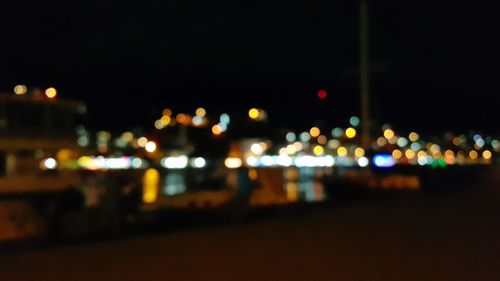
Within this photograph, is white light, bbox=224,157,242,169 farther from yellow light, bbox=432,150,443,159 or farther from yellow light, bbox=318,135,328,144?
yellow light, bbox=432,150,443,159

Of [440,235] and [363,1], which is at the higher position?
[363,1]

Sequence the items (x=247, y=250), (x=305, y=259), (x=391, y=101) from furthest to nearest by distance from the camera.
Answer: (x=391, y=101) < (x=247, y=250) < (x=305, y=259)

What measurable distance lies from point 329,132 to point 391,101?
23.7 metres

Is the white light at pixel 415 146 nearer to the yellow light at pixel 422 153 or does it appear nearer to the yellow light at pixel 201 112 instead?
the yellow light at pixel 422 153

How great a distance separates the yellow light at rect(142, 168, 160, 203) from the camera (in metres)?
18.5

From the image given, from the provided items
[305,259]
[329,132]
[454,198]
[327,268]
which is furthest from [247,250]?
[329,132]

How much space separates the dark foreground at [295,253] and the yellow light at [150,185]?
6.71 feet

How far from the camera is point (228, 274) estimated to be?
34.8 feet

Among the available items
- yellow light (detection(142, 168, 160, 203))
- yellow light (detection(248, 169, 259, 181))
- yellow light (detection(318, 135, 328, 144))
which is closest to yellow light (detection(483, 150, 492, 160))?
yellow light (detection(318, 135, 328, 144))

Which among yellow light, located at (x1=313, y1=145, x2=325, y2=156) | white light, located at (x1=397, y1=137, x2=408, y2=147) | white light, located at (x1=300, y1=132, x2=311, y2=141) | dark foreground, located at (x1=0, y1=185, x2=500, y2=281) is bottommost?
dark foreground, located at (x1=0, y1=185, x2=500, y2=281)

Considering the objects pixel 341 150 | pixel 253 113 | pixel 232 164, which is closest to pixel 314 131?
pixel 341 150

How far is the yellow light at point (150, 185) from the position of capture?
18505 millimetres

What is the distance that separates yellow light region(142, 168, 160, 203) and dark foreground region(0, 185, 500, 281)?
2.05 metres

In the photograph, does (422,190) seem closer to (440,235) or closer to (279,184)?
(279,184)
